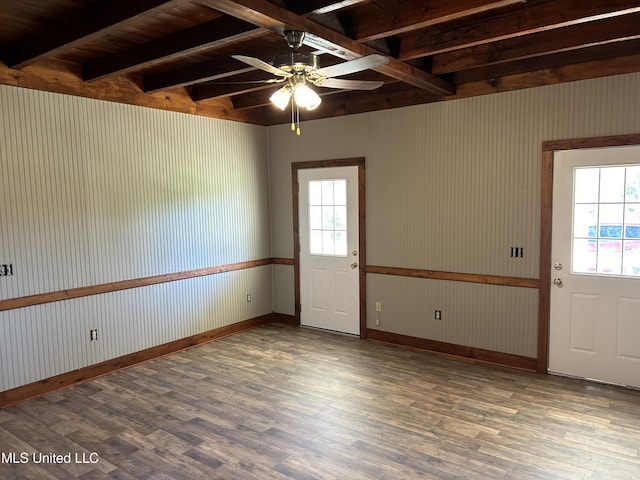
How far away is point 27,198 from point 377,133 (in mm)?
3476

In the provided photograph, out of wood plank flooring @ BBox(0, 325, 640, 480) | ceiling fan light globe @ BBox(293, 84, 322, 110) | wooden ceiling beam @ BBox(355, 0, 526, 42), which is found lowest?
wood plank flooring @ BBox(0, 325, 640, 480)

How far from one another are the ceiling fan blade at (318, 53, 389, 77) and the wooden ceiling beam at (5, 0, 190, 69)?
2.80ft

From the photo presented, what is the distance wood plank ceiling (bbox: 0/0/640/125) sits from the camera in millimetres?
2779

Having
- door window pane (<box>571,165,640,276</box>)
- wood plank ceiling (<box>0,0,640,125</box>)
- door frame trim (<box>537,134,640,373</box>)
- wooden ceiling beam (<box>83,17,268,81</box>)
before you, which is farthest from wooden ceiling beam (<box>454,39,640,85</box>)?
wooden ceiling beam (<box>83,17,268,81</box>)

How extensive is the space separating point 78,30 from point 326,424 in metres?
3.22

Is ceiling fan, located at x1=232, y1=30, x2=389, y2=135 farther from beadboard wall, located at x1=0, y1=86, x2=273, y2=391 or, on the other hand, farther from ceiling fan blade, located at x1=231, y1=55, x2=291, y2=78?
beadboard wall, located at x1=0, y1=86, x2=273, y2=391

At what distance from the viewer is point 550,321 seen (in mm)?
4262

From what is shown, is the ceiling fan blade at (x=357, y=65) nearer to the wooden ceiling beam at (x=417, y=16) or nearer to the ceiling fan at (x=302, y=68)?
the ceiling fan at (x=302, y=68)

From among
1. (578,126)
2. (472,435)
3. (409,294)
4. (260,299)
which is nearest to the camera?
(472,435)

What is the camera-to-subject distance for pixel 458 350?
4.82m

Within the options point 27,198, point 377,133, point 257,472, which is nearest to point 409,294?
point 377,133

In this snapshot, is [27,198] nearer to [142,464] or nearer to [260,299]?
[142,464]

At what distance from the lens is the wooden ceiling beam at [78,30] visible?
2.66 meters

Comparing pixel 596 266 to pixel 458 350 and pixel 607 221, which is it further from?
pixel 458 350
